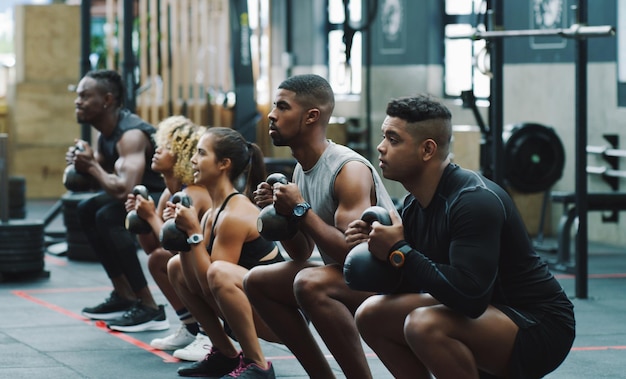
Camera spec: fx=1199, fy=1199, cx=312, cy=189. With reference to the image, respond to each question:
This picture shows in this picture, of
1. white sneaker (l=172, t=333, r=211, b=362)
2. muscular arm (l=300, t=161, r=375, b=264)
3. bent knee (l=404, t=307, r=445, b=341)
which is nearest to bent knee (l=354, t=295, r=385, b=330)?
bent knee (l=404, t=307, r=445, b=341)

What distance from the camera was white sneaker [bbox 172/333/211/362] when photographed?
17.1 ft

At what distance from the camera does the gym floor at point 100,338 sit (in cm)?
505

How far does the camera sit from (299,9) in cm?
1470

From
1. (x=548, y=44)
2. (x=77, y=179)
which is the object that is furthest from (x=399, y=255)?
(x=548, y=44)

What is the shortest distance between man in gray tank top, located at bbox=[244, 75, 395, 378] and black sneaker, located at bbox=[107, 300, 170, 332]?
1798 millimetres

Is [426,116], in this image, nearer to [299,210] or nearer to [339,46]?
[299,210]

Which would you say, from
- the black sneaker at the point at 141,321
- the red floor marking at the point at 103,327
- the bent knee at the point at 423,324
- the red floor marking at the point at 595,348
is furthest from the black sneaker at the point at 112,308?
the bent knee at the point at 423,324

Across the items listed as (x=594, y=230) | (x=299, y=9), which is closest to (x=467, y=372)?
(x=594, y=230)

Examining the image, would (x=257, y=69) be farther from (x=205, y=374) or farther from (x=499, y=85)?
(x=205, y=374)

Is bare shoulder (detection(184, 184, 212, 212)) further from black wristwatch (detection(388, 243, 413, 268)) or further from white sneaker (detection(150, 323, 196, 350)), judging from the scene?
black wristwatch (detection(388, 243, 413, 268))

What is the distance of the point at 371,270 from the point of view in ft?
11.3

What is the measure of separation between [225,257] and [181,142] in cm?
99

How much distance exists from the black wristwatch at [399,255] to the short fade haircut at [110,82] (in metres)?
3.41

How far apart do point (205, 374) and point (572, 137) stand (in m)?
6.26
